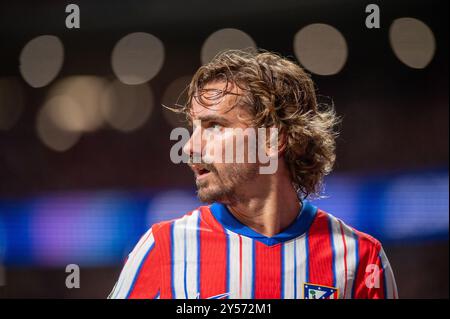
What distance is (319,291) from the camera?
179 cm

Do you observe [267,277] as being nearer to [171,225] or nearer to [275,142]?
[171,225]

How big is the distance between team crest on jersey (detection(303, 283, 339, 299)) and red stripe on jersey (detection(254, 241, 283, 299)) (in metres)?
0.10

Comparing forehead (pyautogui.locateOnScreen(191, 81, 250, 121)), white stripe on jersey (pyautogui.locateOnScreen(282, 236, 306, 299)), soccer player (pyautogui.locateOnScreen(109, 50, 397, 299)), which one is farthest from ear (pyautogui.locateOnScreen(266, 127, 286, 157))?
white stripe on jersey (pyautogui.locateOnScreen(282, 236, 306, 299))

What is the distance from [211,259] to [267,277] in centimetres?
20

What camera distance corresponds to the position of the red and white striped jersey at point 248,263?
1778 millimetres

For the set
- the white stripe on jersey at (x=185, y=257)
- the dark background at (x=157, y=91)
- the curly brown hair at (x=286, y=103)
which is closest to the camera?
the white stripe on jersey at (x=185, y=257)

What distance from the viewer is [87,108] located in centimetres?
224

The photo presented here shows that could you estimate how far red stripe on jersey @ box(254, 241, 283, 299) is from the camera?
1784mm

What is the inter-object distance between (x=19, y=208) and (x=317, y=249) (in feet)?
4.20

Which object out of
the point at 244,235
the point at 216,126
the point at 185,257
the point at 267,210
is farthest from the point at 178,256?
the point at 216,126

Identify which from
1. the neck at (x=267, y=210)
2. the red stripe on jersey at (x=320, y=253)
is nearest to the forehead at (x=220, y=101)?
the neck at (x=267, y=210)

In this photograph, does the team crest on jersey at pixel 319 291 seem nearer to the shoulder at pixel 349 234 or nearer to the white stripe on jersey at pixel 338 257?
the white stripe on jersey at pixel 338 257

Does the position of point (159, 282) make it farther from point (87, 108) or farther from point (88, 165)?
point (87, 108)

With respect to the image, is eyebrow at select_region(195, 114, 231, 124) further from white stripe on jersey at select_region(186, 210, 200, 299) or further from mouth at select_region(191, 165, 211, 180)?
white stripe on jersey at select_region(186, 210, 200, 299)
